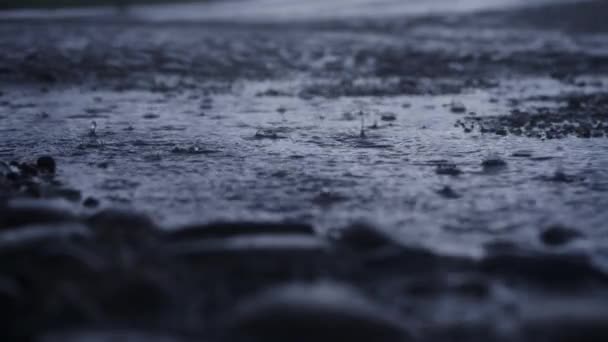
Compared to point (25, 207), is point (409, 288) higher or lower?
lower

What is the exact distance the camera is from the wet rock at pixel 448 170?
2.92 metres

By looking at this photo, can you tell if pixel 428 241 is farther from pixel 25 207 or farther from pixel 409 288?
pixel 25 207

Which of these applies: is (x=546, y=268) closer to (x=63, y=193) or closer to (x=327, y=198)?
(x=327, y=198)

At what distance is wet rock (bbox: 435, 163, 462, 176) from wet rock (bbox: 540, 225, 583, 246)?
823 millimetres

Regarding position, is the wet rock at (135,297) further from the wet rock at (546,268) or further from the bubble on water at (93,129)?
the bubble on water at (93,129)

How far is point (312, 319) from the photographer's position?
1457mm

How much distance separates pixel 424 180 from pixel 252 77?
14.7 ft

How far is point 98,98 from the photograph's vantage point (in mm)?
5500

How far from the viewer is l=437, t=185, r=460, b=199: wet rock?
2.55 metres

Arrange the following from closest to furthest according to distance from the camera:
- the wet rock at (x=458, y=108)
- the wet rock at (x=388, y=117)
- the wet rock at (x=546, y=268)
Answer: the wet rock at (x=546, y=268), the wet rock at (x=388, y=117), the wet rock at (x=458, y=108)

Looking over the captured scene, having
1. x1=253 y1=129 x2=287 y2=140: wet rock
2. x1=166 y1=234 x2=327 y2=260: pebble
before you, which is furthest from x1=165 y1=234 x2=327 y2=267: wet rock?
x1=253 y1=129 x2=287 y2=140: wet rock

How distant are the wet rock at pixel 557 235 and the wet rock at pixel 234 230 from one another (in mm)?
735

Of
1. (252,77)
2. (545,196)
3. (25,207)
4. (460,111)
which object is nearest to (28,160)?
(25,207)

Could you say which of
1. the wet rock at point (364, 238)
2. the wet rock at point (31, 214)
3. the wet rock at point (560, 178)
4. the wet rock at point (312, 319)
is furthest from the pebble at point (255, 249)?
the wet rock at point (560, 178)
